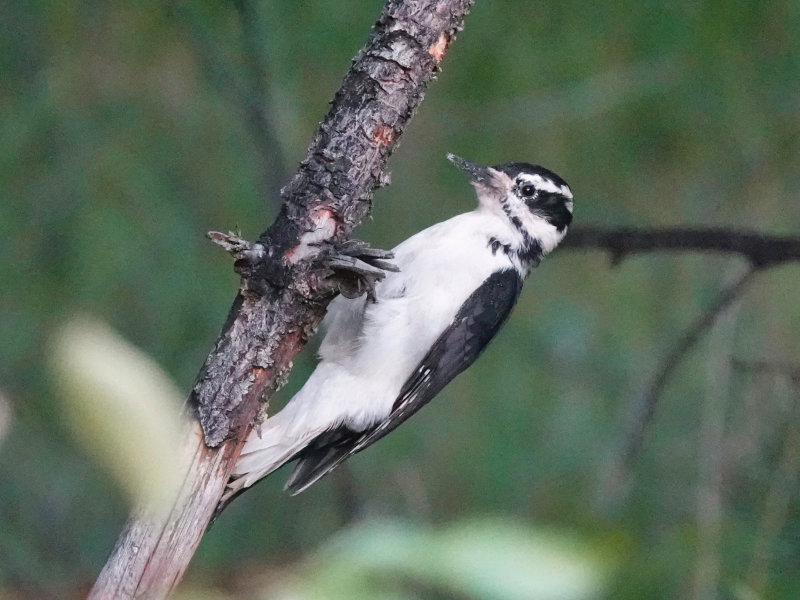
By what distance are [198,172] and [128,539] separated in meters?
1.81

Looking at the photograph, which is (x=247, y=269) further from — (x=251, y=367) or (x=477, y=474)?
(x=477, y=474)

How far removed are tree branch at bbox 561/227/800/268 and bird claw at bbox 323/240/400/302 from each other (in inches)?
41.1

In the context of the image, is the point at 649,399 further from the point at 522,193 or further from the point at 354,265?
the point at 354,265

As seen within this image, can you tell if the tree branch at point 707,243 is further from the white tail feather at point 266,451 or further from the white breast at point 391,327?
the white tail feather at point 266,451

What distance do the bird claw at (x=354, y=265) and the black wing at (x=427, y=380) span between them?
25.6 inches

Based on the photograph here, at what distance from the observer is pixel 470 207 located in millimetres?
3516

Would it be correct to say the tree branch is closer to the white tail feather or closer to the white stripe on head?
the white stripe on head

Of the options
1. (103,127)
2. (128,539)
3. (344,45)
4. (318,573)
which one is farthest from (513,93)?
(318,573)

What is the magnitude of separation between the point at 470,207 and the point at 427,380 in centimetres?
119

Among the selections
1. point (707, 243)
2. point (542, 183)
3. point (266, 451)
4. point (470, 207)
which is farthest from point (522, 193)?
point (266, 451)

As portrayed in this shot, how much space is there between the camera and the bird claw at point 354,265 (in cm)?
170

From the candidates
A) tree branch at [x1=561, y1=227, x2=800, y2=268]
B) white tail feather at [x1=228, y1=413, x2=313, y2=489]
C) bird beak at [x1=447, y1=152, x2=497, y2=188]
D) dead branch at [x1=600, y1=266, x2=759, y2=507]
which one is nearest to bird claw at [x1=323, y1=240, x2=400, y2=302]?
white tail feather at [x1=228, y1=413, x2=313, y2=489]

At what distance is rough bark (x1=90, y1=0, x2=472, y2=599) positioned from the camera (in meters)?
1.65

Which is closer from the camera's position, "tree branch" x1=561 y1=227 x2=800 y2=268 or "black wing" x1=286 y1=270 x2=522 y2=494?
"black wing" x1=286 y1=270 x2=522 y2=494
